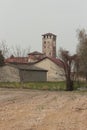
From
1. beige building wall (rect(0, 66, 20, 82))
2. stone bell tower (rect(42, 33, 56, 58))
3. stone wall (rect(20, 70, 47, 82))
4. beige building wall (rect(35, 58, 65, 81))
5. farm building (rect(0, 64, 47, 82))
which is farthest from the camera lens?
stone bell tower (rect(42, 33, 56, 58))

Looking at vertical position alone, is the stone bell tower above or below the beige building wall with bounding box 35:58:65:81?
above

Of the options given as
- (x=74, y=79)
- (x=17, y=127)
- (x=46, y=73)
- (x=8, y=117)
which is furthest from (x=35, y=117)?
(x=46, y=73)

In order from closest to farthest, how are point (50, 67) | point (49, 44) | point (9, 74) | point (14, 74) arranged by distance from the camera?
point (14, 74)
point (9, 74)
point (50, 67)
point (49, 44)

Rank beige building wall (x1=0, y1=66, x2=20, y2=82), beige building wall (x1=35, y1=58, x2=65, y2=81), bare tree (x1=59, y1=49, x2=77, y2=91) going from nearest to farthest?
bare tree (x1=59, y1=49, x2=77, y2=91)
beige building wall (x1=0, y1=66, x2=20, y2=82)
beige building wall (x1=35, y1=58, x2=65, y2=81)

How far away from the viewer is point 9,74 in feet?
252

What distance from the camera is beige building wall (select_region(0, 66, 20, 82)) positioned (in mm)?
75688

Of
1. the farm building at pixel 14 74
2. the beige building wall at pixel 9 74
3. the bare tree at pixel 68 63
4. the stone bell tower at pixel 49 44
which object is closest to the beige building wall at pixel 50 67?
the farm building at pixel 14 74

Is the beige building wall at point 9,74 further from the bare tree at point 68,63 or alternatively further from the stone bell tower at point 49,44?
the stone bell tower at point 49,44

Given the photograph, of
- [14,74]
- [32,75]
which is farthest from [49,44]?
[14,74]

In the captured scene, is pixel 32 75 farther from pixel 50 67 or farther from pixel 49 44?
pixel 49 44

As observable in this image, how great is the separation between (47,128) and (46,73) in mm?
78893

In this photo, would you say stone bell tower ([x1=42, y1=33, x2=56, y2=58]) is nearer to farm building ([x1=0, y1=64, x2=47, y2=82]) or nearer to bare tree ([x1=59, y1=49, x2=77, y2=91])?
farm building ([x1=0, y1=64, x2=47, y2=82])

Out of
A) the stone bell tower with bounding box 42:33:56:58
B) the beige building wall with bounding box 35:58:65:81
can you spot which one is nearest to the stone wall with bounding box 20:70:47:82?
the beige building wall with bounding box 35:58:65:81

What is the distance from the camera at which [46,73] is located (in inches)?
3639
